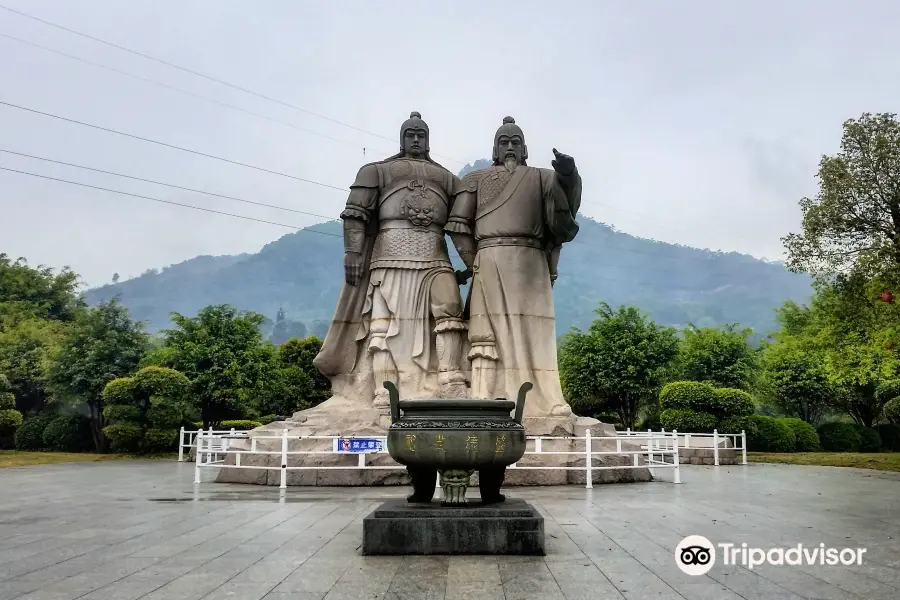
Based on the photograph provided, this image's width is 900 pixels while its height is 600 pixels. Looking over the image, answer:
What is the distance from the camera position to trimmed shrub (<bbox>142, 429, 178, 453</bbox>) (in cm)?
1923

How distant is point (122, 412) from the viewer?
62.3ft

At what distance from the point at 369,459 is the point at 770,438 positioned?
14.8 m

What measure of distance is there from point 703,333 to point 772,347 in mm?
3418

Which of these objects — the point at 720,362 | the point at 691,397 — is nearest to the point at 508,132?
the point at 691,397

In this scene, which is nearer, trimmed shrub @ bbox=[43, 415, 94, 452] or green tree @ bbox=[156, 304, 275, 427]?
trimmed shrub @ bbox=[43, 415, 94, 452]

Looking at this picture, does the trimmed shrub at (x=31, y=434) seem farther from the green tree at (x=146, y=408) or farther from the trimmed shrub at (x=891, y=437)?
the trimmed shrub at (x=891, y=437)

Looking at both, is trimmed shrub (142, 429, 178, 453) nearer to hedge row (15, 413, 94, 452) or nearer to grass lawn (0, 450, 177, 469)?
grass lawn (0, 450, 177, 469)

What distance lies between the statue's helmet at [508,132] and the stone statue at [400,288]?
89cm

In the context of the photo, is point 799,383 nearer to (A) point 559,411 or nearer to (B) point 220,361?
(A) point 559,411

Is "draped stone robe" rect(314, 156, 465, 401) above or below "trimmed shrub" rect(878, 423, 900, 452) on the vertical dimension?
above

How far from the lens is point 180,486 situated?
10.1 meters

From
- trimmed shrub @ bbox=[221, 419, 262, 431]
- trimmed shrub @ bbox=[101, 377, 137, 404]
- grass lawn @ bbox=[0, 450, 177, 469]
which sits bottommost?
grass lawn @ bbox=[0, 450, 177, 469]

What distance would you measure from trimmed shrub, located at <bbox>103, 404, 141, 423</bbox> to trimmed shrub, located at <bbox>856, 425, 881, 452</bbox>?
2176cm

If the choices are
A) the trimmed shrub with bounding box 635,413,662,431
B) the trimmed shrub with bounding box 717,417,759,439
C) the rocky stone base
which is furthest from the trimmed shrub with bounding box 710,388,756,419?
the rocky stone base
